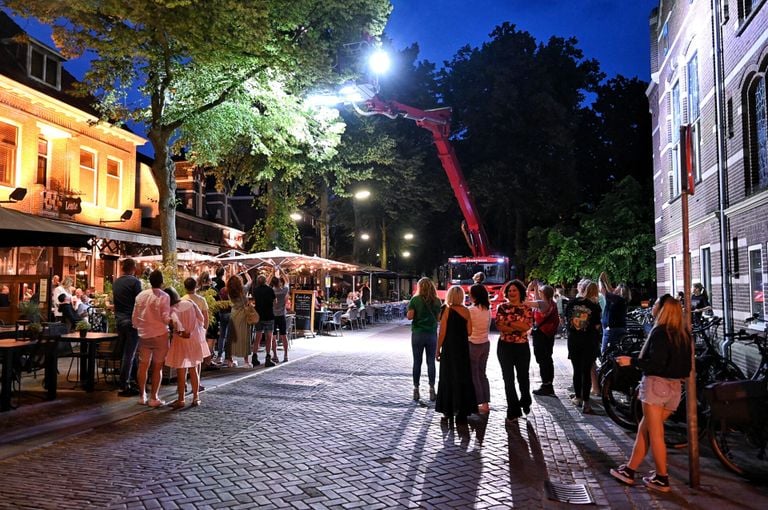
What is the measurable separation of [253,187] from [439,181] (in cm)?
1515

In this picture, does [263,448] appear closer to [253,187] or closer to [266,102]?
[266,102]

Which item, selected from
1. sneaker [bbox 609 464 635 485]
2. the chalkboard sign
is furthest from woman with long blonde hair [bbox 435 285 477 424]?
the chalkboard sign

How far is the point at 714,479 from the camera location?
5156mm

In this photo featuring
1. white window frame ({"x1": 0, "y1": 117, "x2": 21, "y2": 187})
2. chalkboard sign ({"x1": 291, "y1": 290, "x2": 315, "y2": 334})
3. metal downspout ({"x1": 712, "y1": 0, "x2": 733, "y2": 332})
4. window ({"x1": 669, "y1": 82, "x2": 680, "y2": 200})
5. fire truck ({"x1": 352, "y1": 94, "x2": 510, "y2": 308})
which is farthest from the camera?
fire truck ({"x1": 352, "y1": 94, "x2": 510, "y2": 308})

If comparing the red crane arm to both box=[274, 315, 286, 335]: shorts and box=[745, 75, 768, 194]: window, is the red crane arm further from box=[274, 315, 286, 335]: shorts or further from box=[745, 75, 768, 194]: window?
box=[745, 75, 768, 194]: window

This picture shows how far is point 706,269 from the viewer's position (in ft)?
44.9

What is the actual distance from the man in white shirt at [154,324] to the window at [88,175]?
42.7 feet

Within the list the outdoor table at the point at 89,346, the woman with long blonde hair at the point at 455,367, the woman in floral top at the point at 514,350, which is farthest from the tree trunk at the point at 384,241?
the woman with long blonde hair at the point at 455,367

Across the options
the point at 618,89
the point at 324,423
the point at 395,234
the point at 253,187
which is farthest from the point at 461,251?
the point at 324,423

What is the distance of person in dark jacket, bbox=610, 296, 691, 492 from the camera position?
4781 mm

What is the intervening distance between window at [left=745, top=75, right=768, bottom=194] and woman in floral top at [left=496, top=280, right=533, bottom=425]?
590cm

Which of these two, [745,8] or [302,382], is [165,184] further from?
[745,8]

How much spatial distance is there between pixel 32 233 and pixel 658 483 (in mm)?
8198

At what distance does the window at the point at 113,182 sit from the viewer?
2094 centimetres
